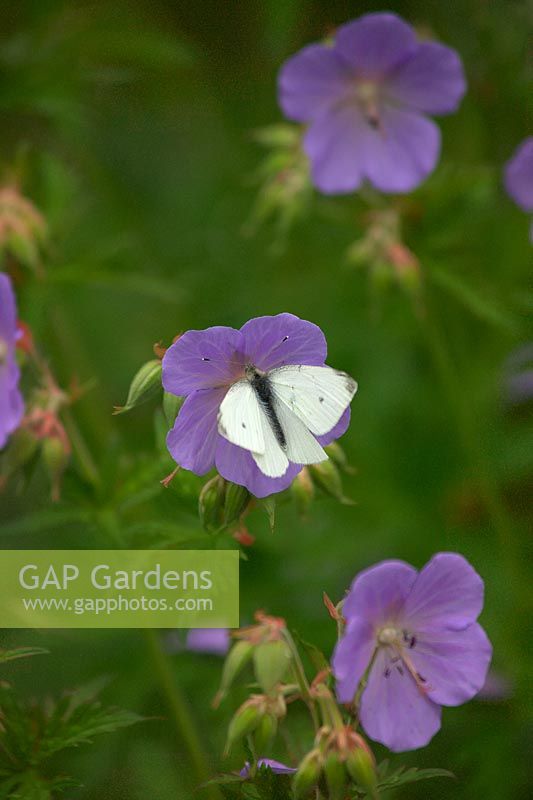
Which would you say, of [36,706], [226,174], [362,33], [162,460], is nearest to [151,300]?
[226,174]

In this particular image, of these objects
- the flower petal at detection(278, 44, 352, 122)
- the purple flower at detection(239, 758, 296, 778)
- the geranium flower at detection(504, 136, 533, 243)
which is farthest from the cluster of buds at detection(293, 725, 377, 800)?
the flower petal at detection(278, 44, 352, 122)

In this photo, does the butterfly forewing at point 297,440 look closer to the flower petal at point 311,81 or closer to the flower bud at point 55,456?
the flower bud at point 55,456

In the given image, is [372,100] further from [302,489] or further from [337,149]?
[302,489]

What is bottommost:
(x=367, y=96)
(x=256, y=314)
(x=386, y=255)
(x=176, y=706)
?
(x=176, y=706)

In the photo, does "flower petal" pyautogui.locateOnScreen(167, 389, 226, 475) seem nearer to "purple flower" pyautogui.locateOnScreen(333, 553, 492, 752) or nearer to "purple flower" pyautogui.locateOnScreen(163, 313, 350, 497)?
"purple flower" pyautogui.locateOnScreen(163, 313, 350, 497)

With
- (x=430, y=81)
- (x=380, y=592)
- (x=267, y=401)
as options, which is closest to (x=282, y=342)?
(x=267, y=401)

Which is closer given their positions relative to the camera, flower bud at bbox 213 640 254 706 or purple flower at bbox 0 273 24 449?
flower bud at bbox 213 640 254 706

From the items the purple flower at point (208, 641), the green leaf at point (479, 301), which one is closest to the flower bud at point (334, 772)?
the purple flower at point (208, 641)

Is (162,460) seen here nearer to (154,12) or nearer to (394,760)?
(394,760)
